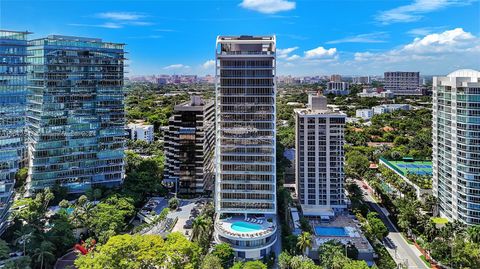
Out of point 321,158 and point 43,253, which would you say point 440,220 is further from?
point 43,253

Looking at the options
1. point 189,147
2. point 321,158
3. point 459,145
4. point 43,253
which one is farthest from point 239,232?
point 459,145

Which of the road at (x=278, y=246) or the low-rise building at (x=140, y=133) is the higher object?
the low-rise building at (x=140, y=133)

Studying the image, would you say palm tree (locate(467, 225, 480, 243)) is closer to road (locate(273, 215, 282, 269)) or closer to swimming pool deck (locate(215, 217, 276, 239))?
road (locate(273, 215, 282, 269))

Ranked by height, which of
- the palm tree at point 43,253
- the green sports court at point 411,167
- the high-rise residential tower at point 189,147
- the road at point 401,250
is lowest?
the road at point 401,250

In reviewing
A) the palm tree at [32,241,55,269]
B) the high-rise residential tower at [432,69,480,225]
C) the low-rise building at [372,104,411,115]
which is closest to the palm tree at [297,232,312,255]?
the high-rise residential tower at [432,69,480,225]

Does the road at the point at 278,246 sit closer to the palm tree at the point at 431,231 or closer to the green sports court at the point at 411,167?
the palm tree at the point at 431,231

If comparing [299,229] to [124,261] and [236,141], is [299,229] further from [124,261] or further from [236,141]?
[124,261]

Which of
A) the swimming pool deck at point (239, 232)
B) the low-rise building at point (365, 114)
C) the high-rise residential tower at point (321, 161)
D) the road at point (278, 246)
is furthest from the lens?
the low-rise building at point (365, 114)

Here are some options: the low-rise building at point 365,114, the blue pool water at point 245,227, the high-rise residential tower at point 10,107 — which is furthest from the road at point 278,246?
the low-rise building at point 365,114
